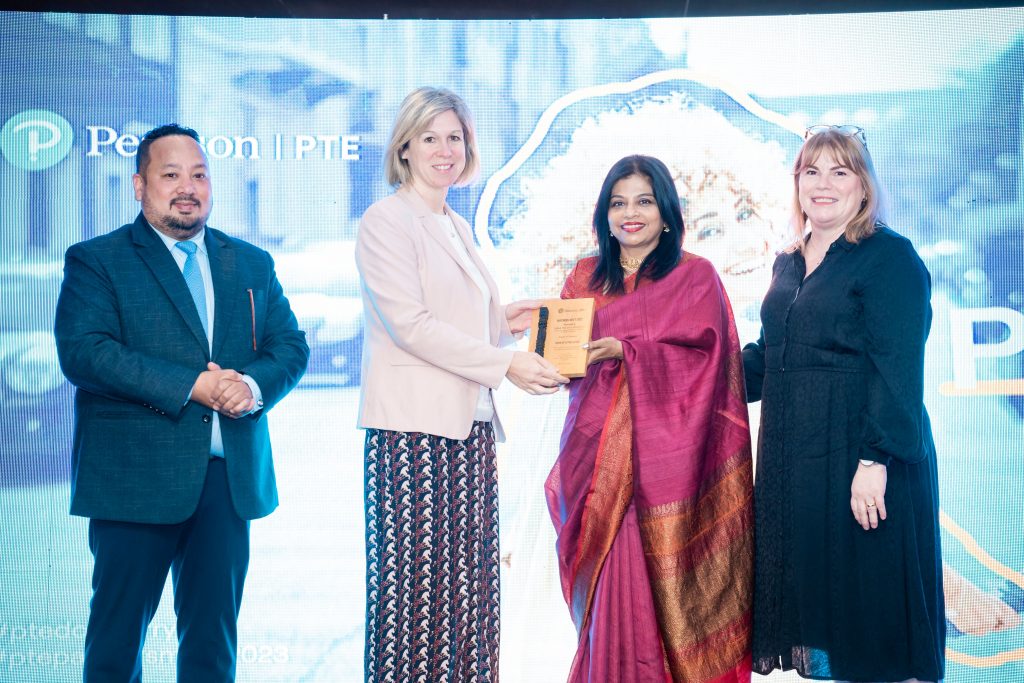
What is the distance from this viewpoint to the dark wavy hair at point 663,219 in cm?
255

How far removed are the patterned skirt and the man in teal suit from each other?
1.35 ft

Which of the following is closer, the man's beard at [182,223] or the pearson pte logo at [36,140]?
the man's beard at [182,223]

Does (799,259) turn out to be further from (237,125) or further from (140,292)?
(237,125)

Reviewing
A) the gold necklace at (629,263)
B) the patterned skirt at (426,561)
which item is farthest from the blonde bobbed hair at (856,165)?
the patterned skirt at (426,561)

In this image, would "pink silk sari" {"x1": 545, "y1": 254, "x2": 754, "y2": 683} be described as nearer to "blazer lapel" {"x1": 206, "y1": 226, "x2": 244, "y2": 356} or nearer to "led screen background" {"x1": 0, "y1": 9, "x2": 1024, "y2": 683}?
"led screen background" {"x1": 0, "y1": 9, "x2": 1024, "y2": 683}

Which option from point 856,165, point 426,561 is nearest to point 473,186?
point 856,165

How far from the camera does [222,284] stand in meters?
2.51

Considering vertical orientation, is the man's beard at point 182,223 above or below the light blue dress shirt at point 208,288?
above

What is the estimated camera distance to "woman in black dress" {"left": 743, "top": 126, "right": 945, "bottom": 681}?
2.21 meters

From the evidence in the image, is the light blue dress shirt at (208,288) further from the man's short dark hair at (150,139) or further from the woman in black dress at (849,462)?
A: the woman in black dress at (849,462)

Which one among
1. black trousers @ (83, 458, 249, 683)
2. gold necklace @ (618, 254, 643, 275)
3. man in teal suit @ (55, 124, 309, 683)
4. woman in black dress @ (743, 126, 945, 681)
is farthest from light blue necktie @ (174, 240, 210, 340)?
woman in black dress @ (743, 126, 945, 681)

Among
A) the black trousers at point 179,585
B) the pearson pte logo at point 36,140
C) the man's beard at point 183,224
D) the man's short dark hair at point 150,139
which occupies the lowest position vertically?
the black trousers at point 179,585

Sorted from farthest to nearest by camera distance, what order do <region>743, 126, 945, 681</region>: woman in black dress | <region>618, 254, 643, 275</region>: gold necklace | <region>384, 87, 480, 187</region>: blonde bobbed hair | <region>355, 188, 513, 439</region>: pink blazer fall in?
<region>618, 254, 643, 275</region>: gold necklace < <region>384, 87, 480, 187</region>: blonde bobbed hair < <region>355, 188, 513, 439</region>: pink blazer < <region>743, 126, 945, 681</region>: woman in black dress

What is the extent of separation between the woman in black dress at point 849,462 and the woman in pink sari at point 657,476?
96mm
